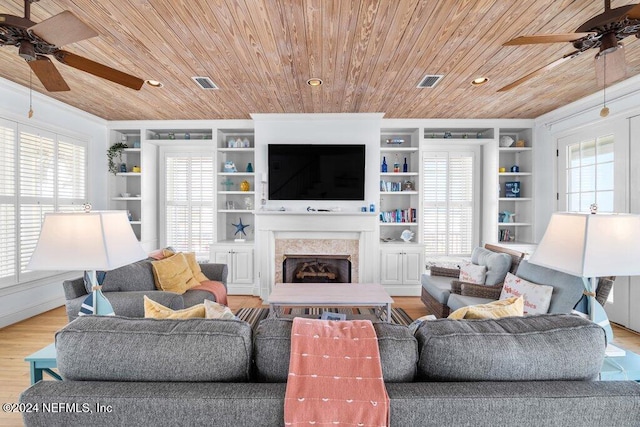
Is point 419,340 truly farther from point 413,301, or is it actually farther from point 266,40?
point 413,301

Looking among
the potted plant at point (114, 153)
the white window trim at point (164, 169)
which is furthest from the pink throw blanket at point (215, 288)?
the potted plant at point (114, 153)

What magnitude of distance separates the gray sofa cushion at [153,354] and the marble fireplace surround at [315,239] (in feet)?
10.8

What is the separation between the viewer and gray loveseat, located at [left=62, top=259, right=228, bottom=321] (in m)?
2.30

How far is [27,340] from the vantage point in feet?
9.96

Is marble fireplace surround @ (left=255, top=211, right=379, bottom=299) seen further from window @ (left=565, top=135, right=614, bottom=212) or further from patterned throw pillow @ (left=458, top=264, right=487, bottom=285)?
window @ (left=565, top=135, right=614, bottom=212)

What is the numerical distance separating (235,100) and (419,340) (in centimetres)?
354

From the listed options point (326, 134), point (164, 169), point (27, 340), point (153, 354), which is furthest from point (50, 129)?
point (153, 354)

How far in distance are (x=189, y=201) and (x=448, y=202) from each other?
4.26 metres

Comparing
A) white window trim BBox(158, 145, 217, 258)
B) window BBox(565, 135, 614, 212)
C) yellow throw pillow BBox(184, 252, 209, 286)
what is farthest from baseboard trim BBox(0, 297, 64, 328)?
window BBox(565, 135, 614, 212)

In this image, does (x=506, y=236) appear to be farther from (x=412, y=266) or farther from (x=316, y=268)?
(x=316, y=268)

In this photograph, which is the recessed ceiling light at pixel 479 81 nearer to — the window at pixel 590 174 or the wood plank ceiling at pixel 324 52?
the wood plank ceiling at pixel 324 52

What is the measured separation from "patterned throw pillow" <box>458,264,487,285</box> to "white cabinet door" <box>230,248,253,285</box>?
2.88 m

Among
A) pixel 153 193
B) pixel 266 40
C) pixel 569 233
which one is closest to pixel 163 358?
pixel 569 233

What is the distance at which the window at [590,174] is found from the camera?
348cm
